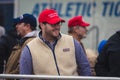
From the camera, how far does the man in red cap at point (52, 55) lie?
6.49m

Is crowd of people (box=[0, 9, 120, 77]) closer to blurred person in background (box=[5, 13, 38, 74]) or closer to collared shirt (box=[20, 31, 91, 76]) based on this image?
collared shirt (box=[20, 31, 91, 76])

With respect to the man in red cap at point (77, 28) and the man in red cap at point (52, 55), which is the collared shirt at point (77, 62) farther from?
the man in red cap at point (77, 28)

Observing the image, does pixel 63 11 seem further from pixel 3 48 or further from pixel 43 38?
pixel 43 38

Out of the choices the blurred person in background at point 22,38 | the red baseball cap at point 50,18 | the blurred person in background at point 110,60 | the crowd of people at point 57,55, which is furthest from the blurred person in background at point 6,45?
the blurred person in background at point 110,60

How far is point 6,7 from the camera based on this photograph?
1530 centimetres

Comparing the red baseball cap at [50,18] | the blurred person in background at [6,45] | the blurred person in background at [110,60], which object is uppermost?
the red baseball cap at [50,18]

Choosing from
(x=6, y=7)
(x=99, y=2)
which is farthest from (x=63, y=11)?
(x=6, y=7)

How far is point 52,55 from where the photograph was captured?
21.4ft

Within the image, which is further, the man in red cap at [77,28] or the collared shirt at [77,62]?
the man in red cap at [77,28]

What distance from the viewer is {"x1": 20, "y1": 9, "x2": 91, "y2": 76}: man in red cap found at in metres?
6.49

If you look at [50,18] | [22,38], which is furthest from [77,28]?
[50,18]

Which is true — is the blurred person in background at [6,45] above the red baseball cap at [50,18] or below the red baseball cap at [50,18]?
below

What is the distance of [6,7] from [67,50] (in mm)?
8924

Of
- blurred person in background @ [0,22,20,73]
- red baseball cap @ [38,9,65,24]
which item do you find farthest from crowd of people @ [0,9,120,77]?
blurred person in background @ [0,22,20,73]
